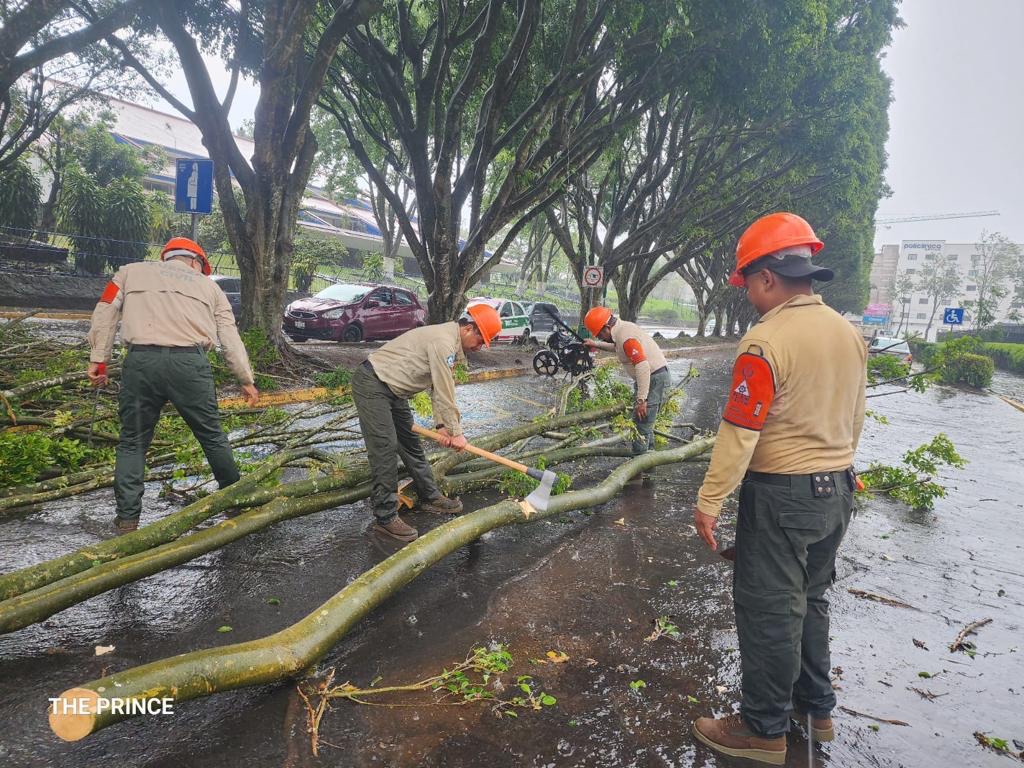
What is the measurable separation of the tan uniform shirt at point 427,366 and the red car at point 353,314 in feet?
37.5

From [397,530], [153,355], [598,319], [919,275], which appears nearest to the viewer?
[153,355]

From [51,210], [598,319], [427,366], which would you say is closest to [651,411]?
[598,319]

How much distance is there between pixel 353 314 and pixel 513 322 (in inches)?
252

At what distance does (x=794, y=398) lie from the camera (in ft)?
7.44

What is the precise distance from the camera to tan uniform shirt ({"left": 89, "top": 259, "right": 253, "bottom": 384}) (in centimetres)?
365

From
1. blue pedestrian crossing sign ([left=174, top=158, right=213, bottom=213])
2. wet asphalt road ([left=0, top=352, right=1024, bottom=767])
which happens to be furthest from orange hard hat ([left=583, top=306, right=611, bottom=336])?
blue pedestrian crossing sign ([left=174, top=158, right=213, bottom=213])

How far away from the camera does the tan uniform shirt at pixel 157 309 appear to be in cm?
365

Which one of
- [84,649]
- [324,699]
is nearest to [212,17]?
[84,649]

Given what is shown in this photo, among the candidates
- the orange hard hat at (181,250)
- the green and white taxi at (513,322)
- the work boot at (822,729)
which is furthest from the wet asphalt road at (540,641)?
the green and white taxi at (513,322)

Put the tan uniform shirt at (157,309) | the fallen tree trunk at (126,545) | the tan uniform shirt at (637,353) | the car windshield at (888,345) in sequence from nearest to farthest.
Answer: the fallen tree trunk at (126,545)
the tan uniform shirt at (157,309)
the car windshield at (888,345)
the tan uniform shirt at (637,353)

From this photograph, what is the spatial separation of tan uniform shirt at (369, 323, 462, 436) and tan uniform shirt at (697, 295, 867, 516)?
214 cm

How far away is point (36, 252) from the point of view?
15898mm

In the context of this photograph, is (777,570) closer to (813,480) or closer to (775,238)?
(813,480)

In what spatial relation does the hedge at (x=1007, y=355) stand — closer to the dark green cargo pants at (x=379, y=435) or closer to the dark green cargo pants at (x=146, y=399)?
the dark green cargo pants at (x=379, y=435)
